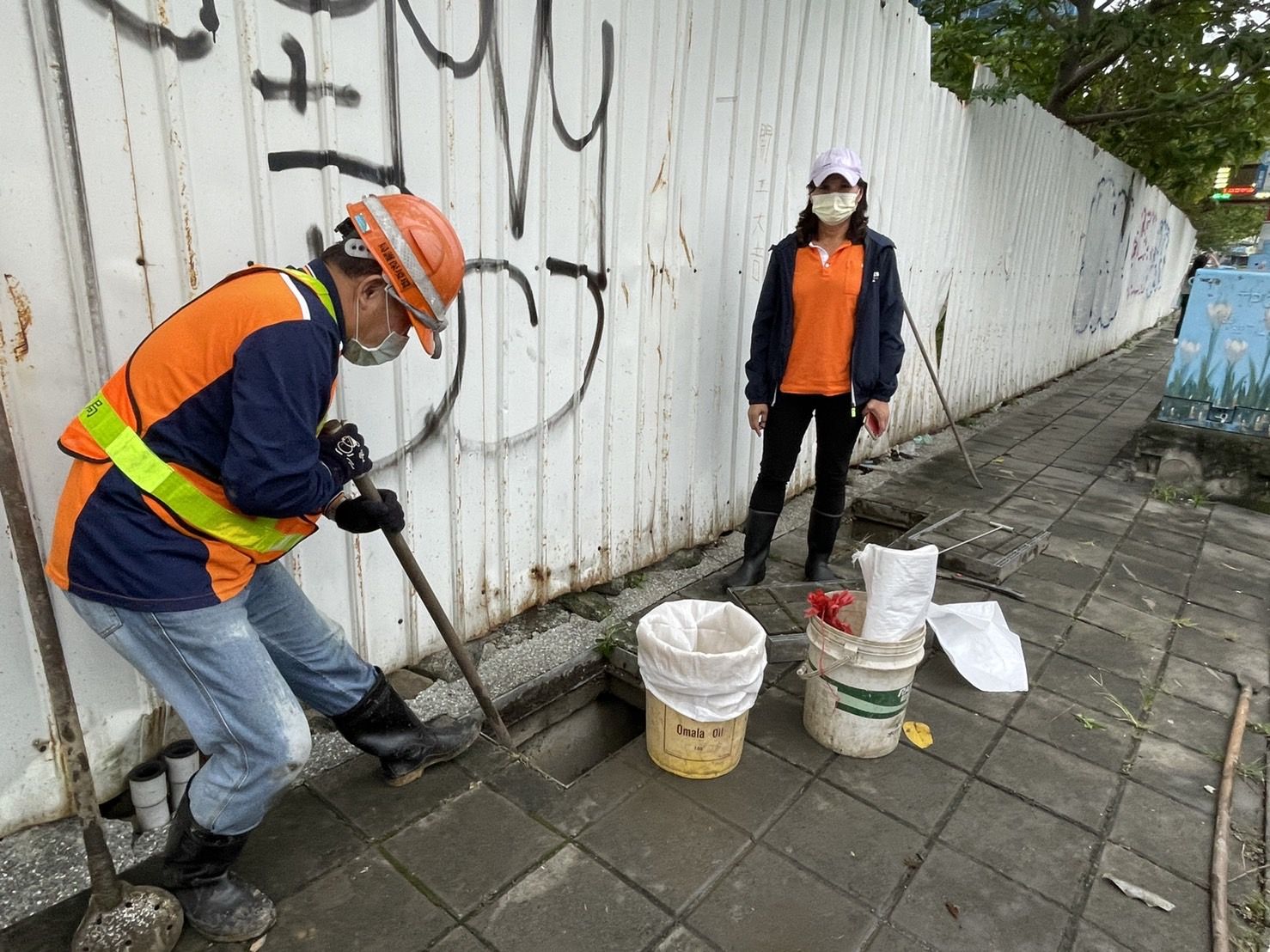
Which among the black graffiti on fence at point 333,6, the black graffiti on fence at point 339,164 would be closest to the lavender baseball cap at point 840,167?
the black graffiti on fence at point 339,164

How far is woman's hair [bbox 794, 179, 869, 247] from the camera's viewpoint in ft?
12.1

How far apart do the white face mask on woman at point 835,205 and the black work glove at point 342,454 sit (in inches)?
100

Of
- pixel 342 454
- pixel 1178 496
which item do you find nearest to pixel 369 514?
pixel 342 454

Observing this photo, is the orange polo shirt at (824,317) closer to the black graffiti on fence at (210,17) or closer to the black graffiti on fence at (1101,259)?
the black graffiti on fence at (210,17)

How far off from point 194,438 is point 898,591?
7.15 feet

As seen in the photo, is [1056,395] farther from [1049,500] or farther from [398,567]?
[398,567]

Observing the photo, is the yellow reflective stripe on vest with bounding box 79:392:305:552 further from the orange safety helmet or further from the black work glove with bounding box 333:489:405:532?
the orange safety helmet

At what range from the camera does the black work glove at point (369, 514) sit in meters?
2.16

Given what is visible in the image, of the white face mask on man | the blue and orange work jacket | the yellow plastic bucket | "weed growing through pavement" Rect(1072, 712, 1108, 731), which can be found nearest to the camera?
the blue and orange work jacket

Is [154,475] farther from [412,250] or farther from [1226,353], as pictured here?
[1226,353]

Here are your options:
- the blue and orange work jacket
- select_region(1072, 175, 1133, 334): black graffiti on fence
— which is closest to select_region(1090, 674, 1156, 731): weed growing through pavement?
the blue and orange work jacket

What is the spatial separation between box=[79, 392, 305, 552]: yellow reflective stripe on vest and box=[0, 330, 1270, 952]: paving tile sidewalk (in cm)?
109

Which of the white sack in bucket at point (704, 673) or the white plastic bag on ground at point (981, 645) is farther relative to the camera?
the white plastic bag on ground at point (981, 645)

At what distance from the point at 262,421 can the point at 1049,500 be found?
19.3 feet
